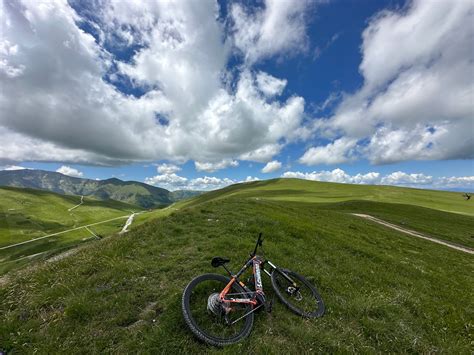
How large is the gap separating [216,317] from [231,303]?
636 millimetres

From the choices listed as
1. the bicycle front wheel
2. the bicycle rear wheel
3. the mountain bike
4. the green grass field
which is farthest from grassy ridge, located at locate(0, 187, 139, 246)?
the bicycle front wheel

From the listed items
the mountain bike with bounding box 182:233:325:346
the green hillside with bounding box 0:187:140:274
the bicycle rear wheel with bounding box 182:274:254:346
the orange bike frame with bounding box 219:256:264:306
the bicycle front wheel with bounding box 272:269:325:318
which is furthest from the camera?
the green hillside with bounding box 0:187:140:274

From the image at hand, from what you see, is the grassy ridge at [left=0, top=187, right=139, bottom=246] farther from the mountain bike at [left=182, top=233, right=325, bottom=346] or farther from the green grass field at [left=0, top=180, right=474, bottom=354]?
the mountain bike at [left=182, top=233, right=325, bottom=346]

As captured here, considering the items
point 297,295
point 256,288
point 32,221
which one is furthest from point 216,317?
point 32,221

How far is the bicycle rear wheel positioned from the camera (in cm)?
593

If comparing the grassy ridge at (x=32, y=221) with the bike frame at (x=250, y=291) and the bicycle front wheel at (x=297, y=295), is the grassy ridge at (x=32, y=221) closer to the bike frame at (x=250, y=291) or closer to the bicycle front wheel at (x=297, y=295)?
the bike frame at (x=250, y=291)

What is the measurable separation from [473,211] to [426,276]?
4080 inches

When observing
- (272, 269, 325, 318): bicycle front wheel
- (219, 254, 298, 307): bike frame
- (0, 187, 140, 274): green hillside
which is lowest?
(0, 187, 140, 274): green hillside

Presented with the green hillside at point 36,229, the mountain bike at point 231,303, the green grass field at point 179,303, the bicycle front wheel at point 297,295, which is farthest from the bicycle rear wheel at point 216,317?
the green hillside at point 36,229

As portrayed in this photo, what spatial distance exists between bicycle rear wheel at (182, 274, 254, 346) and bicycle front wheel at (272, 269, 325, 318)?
5.97 ft

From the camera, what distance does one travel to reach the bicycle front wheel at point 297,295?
25.9 ft

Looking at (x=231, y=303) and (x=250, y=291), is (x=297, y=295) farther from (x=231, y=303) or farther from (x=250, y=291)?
(x=231, y=303)

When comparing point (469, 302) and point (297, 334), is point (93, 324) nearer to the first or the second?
point (297, 334)

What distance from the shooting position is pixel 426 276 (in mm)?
14016
